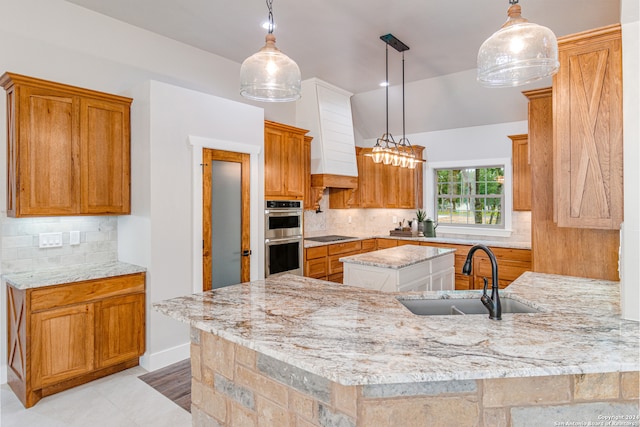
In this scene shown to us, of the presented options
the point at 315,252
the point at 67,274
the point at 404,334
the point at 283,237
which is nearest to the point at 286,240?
the point at 283,237

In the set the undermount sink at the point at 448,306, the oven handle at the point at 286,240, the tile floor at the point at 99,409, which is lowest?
the tile floor at the point at 99,409

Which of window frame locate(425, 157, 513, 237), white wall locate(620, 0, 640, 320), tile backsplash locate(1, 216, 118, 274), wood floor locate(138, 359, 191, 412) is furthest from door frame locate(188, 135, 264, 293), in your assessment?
window frame locate(425, 157, 513, 237)

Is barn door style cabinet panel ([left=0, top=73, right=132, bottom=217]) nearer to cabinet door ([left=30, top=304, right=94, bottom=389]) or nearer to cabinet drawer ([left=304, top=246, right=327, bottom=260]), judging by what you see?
cabinet door ([left=30, top=304, right=94, bottom=389])

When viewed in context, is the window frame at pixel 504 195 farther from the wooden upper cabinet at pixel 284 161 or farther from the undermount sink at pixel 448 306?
the undermount sink at pixel 448 306

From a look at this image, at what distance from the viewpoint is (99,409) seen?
2695 millimetres

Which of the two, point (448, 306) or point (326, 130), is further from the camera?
point (326, 130)

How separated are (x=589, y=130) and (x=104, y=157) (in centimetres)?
384

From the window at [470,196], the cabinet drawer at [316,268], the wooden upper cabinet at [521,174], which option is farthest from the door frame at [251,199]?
the wooden upper cabinet at [521,174]

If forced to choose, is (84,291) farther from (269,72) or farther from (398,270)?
(398,270)

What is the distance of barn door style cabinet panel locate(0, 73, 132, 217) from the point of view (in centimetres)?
284

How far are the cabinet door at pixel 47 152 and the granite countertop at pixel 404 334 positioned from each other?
192cm

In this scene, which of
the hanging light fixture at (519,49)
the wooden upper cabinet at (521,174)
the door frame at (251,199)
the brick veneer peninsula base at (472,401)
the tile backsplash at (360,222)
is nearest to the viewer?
the brick veneer peninsula base at (472,401)

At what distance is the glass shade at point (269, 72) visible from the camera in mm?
1935

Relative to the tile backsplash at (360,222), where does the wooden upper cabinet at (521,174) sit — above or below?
above
